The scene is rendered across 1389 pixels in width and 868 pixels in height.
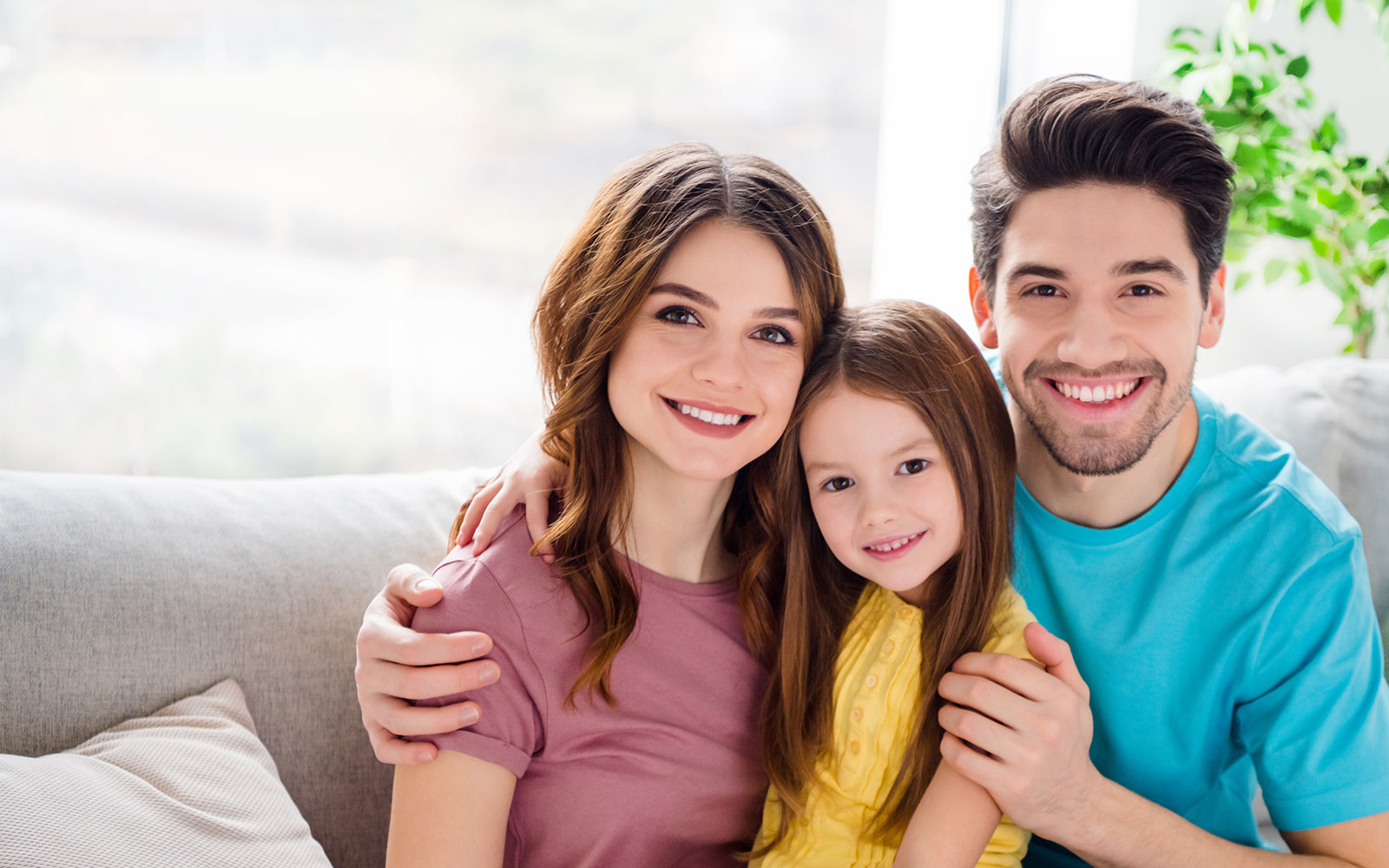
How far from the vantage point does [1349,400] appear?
7.09 feet

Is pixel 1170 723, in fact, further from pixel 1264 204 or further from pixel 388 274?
pixel 388 274

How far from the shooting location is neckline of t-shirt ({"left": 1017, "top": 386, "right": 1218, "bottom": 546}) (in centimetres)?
155

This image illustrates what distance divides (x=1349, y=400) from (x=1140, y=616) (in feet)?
3.22

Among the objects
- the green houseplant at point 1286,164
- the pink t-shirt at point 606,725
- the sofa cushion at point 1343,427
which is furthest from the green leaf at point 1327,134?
the pink t-shirt at point 606,725

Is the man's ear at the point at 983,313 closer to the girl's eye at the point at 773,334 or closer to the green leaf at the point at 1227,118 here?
the girl's eye at the point at 773,334

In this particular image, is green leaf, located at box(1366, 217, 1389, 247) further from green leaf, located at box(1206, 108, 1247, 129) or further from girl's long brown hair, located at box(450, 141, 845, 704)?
girl's long brown hair, located at box(450, 141, 845, 704)

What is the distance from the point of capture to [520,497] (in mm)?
1510

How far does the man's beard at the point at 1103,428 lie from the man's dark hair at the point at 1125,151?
6.4 inches

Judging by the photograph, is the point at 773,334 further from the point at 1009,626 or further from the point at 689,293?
the point at 1009,626

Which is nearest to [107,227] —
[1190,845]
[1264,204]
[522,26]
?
[522,26]

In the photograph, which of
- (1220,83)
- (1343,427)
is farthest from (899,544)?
(1220,83)

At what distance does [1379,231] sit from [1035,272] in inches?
47.8

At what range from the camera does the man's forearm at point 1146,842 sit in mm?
1423

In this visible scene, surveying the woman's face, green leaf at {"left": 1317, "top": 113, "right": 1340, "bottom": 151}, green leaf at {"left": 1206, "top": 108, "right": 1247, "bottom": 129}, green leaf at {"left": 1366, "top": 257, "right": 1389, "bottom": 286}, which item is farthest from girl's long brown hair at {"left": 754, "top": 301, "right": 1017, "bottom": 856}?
green leaf at {"left": 1366, "top": 257, "right": 1389, "bottom": 286}
